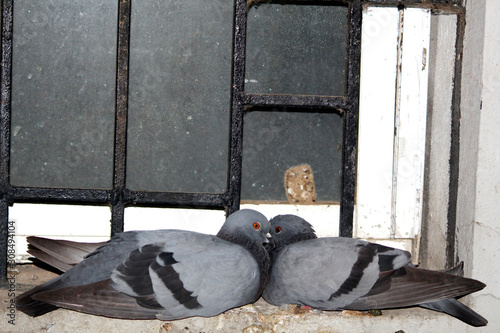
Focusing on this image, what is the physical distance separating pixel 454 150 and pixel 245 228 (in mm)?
899

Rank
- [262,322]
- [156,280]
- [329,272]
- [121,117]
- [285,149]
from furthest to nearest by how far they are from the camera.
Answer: [285,149] → [121,117] → [262,322] → [329,272] → [156,280]

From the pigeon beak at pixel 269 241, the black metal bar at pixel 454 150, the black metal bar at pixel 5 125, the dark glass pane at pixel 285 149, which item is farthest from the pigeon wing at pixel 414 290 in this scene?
the black metal bar at pixel 5 125

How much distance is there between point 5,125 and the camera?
2.00 metres

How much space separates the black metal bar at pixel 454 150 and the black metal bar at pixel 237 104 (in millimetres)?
852

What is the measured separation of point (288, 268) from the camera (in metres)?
1.83

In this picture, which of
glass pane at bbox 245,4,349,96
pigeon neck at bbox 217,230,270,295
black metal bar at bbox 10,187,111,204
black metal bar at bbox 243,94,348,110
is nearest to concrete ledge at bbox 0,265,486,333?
pigeon neck at bbox 217,230,270,295

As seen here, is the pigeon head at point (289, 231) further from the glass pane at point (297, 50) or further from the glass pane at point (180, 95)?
the glass pane at point (297, 50)

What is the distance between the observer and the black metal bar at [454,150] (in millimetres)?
2020

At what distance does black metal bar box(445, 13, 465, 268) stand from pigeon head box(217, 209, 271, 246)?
75cm

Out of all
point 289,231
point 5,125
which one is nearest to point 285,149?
point 289,231

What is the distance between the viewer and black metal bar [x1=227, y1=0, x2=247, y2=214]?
2.04 metres

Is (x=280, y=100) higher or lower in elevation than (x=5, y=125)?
higher

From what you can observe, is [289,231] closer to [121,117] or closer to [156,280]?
[156,280]

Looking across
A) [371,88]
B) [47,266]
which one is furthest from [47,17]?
[371,88]
